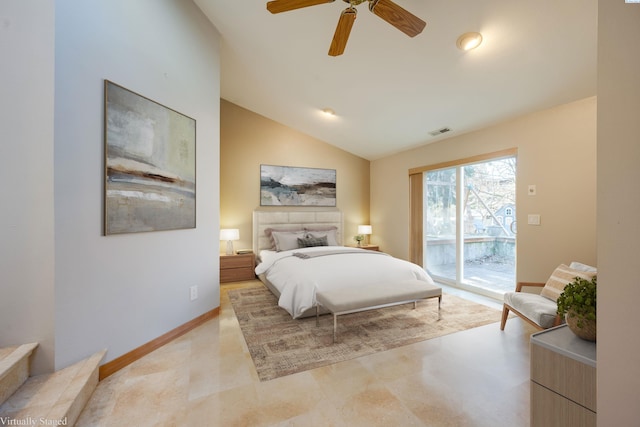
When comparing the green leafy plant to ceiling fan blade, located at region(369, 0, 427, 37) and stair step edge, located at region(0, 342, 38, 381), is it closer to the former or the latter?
ceiling fan blade, located at region(369, 0, 427, 37)

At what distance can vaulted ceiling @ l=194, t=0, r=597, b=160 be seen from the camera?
209 cm

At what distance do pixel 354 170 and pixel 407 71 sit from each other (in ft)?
10.3

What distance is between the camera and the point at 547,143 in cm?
301

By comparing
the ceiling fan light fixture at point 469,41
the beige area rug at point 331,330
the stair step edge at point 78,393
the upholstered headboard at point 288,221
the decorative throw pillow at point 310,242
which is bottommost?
the beige area rug at point 331,330

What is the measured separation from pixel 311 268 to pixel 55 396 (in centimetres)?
214

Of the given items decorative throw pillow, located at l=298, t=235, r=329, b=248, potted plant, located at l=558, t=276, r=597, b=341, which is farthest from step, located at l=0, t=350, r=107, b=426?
decorative throw pillow, located at l=298, t=235, r=329, b=248

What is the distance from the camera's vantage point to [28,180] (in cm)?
159

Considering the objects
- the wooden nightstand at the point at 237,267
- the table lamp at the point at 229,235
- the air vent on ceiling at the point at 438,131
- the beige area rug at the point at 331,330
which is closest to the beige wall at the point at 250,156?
the table lamp at the point at 229,235

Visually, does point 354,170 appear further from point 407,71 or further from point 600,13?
point 600,13

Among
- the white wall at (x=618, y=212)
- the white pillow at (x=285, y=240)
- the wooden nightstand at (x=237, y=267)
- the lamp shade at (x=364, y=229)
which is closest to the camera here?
the white wall at (x=618, y=212)

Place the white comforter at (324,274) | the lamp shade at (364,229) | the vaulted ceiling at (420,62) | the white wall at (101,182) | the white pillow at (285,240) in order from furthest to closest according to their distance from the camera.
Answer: the lamp shade at (364,229)
the white pillow at (285,240)
the white comforter at (324,274)
the vaulted ceiling at (420,62)
the white wall at (101,182)

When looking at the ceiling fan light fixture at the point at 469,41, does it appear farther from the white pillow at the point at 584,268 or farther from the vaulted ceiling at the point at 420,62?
the white pillow at the point at 584,268

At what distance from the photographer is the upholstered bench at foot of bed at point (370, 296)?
2.37 meters

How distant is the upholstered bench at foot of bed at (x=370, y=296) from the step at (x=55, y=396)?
1.69 metres
